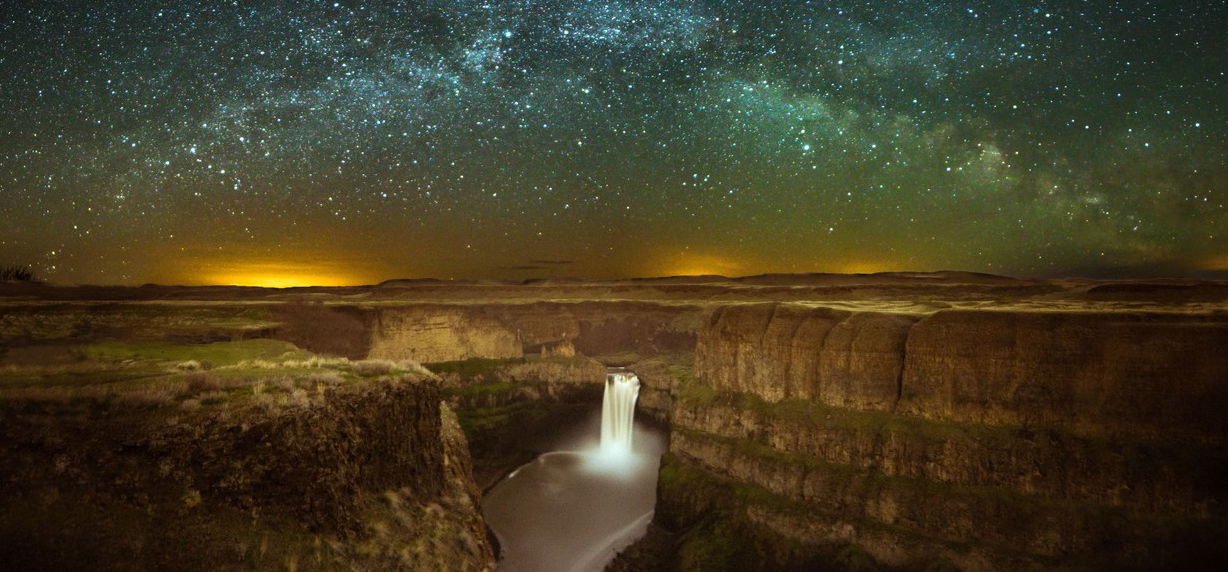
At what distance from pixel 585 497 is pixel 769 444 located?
45.7 ft

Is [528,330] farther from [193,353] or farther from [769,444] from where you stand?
[193,353]

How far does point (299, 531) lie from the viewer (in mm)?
12547

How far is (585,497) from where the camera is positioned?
126ft

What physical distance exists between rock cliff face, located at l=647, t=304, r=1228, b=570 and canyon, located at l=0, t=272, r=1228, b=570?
0.26 feet

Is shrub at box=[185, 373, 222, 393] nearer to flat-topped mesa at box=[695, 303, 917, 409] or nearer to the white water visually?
the white water

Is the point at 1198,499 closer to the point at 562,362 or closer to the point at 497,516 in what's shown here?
the point at 497,516

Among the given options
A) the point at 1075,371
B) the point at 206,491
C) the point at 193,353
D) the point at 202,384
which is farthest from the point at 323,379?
the point at 1075,371

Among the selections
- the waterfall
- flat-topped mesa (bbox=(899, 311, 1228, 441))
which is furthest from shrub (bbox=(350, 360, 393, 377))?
the waterfall

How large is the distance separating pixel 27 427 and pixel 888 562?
27.4 meters

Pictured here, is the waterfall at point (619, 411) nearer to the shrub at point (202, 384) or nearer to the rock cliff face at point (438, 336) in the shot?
the rock cliff face at point (438, 336)

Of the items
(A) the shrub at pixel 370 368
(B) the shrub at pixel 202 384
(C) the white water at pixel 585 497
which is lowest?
(C) the white water at pixel 585 497

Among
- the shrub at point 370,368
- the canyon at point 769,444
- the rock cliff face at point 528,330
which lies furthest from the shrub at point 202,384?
the rock cliff face at point 528,330

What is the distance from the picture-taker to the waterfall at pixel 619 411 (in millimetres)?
46469

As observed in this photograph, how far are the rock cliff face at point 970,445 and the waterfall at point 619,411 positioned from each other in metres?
13.5
